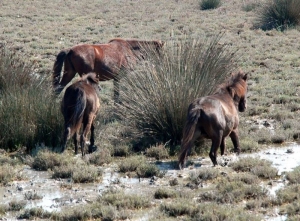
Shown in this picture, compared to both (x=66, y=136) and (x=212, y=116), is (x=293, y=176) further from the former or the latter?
(x=66, y=136)

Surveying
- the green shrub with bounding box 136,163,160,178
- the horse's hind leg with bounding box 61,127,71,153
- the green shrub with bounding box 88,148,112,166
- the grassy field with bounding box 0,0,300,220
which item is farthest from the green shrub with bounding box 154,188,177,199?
the horse's hind leg with bounding box 61,127,71,153

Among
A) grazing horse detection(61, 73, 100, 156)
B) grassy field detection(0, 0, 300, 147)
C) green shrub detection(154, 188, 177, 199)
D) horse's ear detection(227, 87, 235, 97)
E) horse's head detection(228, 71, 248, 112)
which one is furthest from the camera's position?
grassy field detection(0, 0, 300, 147)

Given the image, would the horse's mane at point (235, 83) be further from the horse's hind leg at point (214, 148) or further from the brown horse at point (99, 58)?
the brown horse at point (99, 58)

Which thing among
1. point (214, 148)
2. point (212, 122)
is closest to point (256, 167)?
point (214, 148)

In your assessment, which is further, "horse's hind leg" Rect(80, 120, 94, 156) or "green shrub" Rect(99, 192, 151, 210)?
"horse's hind leg" Rect(80, 120, 94, 156)

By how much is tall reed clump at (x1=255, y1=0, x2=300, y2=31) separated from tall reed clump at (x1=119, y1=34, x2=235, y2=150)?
557 inches

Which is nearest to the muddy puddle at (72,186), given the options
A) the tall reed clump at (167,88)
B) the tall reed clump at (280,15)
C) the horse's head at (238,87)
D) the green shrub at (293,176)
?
the green shrub at (293,176)

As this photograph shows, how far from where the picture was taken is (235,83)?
10.3 meters

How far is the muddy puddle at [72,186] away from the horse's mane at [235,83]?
1.13m

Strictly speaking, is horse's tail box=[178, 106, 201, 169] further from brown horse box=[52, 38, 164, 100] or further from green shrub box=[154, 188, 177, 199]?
brown horse box=[52, 38, 164, 100]

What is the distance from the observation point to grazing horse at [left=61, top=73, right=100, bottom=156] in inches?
382

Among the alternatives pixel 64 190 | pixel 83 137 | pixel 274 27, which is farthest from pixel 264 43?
pixel 64 190

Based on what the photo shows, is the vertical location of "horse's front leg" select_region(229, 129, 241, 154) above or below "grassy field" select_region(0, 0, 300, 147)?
above

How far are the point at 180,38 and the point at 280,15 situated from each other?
5.19 m
